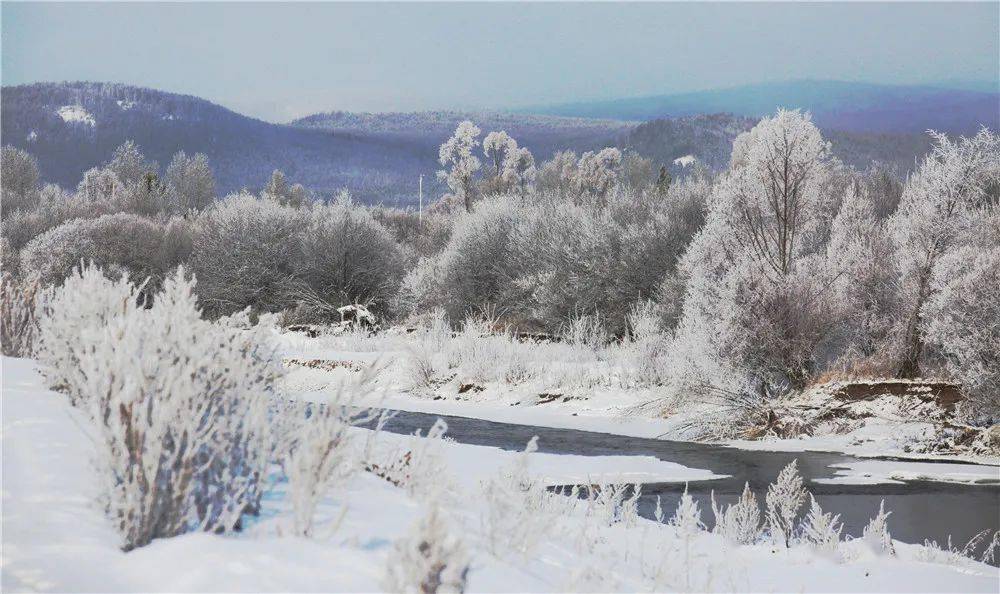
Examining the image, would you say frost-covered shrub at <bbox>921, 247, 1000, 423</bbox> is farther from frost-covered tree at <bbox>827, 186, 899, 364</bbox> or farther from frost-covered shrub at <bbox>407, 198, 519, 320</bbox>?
frost-covered shrub at <bbox>407, 198, 519, 320</bbox>

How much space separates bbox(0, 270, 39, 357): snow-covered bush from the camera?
30.7 ft

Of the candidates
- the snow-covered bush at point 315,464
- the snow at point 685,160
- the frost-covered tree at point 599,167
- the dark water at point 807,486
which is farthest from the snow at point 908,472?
the snow at point 685,160

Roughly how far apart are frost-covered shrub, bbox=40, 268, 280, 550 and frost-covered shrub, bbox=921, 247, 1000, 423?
1308 centimetres

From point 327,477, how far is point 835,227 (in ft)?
75.5

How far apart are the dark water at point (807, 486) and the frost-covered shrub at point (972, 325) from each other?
7.12 feet

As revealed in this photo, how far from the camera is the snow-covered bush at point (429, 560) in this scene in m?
3.26

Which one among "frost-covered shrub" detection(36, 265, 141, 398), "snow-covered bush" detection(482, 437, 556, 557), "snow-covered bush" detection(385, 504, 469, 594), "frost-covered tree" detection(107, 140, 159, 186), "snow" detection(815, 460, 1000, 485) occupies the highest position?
"frost-covered shrub" detection(36, 265, 141, 398)

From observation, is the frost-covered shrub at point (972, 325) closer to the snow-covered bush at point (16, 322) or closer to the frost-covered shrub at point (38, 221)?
the snow-covered bush at point (16, 322)

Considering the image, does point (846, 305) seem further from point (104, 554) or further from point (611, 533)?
point (104, 554)

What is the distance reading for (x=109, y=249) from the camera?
125 ft

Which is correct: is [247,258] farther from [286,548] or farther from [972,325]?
[286,548]

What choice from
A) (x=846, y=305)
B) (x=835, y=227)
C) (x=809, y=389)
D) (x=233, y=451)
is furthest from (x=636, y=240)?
(x=233, y=451)

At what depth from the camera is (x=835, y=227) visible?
82.8ft

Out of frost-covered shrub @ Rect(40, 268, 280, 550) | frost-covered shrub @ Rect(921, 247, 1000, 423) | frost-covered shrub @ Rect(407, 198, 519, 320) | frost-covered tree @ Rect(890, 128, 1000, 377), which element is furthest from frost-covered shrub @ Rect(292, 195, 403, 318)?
frost-covered shrub @ Rect(40, 268, 280, 550)
